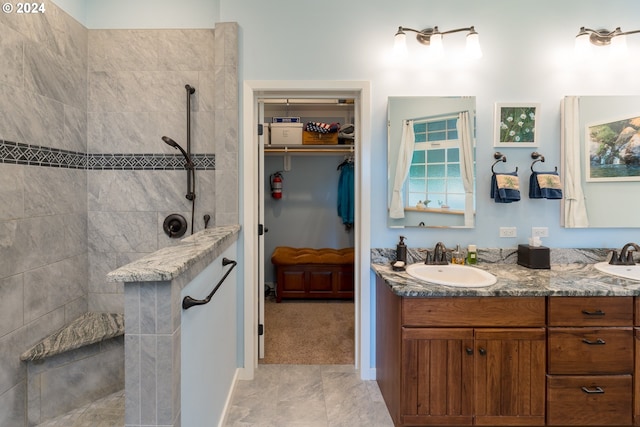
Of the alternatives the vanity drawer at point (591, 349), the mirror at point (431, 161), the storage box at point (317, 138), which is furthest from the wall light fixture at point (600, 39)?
the storage box at point (317, 138)

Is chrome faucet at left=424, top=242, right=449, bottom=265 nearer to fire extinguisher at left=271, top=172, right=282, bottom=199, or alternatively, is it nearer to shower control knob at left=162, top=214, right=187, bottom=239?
shower control knob at left=162, top=214, right=187, bottom=239

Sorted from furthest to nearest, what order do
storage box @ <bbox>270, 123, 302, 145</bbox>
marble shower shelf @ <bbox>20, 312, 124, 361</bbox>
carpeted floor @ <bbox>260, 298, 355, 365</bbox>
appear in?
storage box @ <bbox>270, 123, 302, 145</bbox>, carpeted floor @ <bbox>260, 298, 355, 365</bbox>, marble shower shelf @ <bbox>20, 312, 124, 361</bbox>

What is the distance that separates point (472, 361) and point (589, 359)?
613mm

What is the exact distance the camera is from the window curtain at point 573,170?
2262 mm

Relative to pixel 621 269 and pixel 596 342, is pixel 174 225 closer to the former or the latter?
pixel 596 342

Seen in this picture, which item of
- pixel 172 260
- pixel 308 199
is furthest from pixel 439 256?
pixel 308 199

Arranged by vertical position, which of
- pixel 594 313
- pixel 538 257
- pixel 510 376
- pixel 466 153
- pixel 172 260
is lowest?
pixel 510 376

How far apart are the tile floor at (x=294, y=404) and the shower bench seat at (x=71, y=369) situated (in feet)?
0.22

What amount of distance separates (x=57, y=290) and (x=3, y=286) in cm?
42

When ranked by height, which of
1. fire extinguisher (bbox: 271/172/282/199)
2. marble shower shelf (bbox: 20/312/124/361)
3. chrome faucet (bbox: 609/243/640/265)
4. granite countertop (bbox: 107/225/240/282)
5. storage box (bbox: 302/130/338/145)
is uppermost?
storage box (bbox: 302/130/338/145)

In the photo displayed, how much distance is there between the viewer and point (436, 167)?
7.52 ft

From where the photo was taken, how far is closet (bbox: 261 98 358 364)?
376 cm

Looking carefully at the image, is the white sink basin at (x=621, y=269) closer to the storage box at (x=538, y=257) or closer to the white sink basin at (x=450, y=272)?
the storage box at (x=538, y=257)

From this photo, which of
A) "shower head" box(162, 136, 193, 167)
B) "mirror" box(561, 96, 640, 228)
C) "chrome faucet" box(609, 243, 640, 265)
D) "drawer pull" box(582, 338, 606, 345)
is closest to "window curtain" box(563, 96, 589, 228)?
"mirror" box(561, 96, 640, 228)
